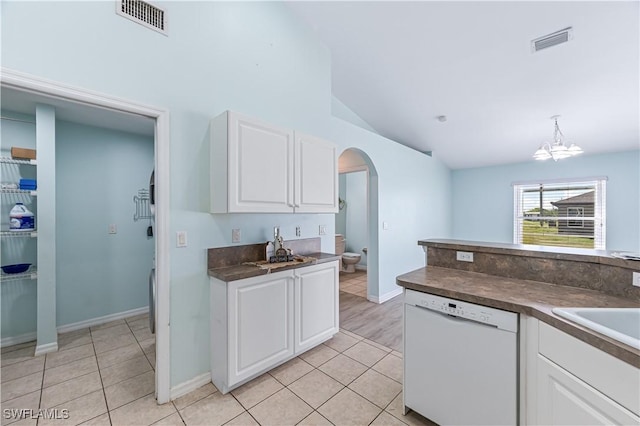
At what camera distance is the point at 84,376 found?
212 cm

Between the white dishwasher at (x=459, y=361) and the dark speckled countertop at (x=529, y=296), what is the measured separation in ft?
0.16

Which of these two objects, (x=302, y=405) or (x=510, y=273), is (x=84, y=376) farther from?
(x=510, y=273)

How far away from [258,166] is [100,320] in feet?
9.23

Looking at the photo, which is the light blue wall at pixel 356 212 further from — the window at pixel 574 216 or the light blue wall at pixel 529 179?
the window at pixel 574 216

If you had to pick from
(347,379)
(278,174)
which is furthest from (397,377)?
(278,174)

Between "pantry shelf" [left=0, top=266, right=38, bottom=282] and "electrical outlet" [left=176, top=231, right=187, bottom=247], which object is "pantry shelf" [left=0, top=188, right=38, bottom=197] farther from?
"electrical outlet" [left=176, top=231, right=187, bottom=247]

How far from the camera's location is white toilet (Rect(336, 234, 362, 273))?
565 centimetres

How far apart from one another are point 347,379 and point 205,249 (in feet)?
5.01

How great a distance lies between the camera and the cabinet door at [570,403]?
915 millimetres

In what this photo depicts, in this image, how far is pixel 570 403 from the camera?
3.50 feet

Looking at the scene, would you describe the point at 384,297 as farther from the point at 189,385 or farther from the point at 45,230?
the point at 45,230

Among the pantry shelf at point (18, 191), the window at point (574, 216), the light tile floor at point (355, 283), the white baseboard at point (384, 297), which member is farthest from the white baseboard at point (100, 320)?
the window at point (574, 216)

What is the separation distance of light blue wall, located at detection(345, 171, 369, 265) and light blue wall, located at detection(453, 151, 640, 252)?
213 cm

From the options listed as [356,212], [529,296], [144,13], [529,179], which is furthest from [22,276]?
[529,179]
